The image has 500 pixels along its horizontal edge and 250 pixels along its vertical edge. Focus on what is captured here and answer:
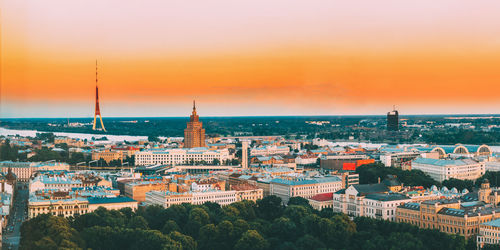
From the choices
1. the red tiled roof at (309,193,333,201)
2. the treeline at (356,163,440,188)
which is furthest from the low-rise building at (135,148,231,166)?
the red tiled roof at (309,193,333,201)

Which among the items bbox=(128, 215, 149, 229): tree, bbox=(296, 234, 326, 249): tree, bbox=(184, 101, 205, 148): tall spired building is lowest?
bbox=(296, 234, 326, 249): tree

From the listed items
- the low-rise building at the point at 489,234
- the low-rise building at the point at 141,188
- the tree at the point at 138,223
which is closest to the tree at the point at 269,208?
the tree at the point at 138,223

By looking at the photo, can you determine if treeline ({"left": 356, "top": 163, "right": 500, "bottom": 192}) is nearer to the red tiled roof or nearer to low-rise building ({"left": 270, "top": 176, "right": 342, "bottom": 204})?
low-rise building ({"left": 270, "top": 176, "right": 342, "bottom": 204})

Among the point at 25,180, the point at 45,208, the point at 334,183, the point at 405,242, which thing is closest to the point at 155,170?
the point at 25,180

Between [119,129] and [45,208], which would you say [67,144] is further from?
[119,129]

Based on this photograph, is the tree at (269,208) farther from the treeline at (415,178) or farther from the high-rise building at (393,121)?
the high-rise building at (393,121)

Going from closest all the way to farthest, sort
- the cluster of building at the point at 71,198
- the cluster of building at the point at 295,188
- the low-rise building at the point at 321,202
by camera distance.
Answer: the cluster of building at the point at 295,188, the cluster of building at the point at 71,198, the low-rise building at the point at 321,202

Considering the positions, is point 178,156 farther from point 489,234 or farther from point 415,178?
point 489,234
